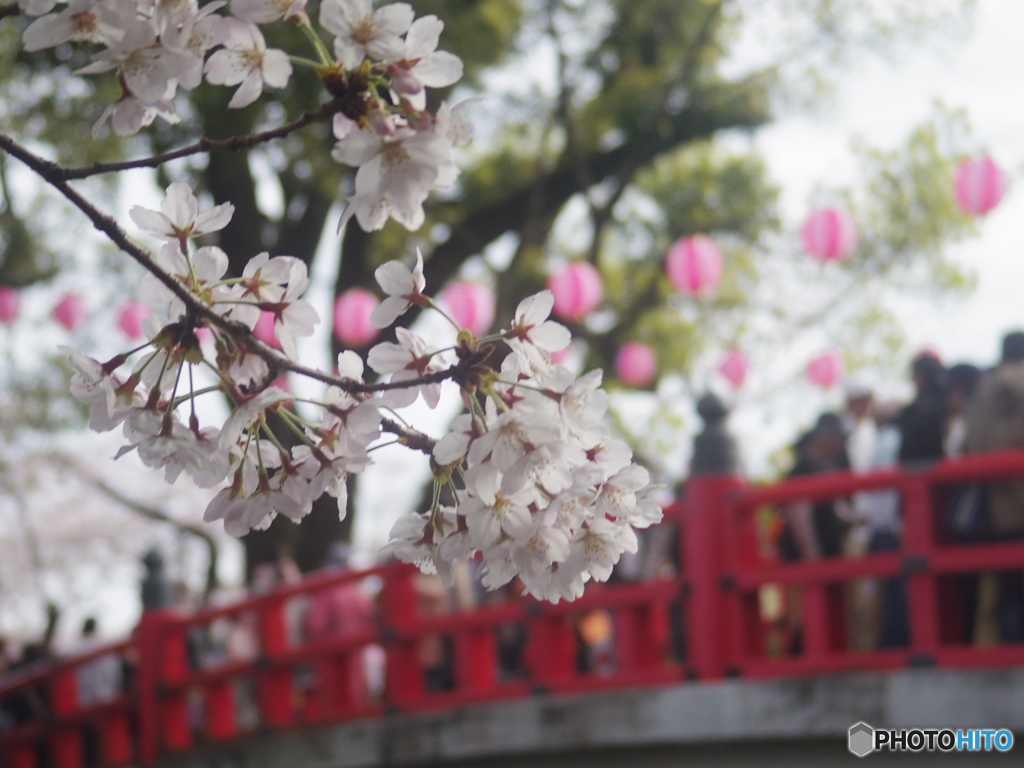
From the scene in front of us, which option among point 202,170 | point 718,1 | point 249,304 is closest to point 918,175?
point 718,1

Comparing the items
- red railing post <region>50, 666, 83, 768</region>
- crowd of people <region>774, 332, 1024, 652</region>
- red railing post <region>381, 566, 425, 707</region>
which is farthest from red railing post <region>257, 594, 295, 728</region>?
crowd of people <region>774, 332, 1024, 652</region>

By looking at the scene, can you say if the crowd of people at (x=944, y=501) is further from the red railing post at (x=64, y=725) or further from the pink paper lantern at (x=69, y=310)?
the pink paper lantern at (x=69, y=310)

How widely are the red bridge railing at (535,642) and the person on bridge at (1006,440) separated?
19cm

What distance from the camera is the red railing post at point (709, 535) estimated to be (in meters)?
5.21

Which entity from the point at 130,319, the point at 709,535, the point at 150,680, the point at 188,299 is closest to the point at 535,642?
the point at 709,535

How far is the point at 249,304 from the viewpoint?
152 centimetres

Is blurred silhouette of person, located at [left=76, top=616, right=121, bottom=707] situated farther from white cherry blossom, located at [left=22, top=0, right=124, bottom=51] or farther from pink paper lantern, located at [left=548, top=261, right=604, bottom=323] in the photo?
white cherry blossom, located at [left=22, top=0, right=124, bottom=51]

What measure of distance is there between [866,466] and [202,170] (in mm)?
8036

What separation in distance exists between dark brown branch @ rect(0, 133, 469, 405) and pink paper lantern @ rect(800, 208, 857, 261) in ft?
29.2

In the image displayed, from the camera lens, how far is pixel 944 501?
486 cm

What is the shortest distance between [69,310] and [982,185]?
8.42m

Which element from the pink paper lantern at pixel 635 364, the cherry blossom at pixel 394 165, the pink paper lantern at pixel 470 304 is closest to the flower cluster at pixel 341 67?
the cherry blossom at pixel 394 165

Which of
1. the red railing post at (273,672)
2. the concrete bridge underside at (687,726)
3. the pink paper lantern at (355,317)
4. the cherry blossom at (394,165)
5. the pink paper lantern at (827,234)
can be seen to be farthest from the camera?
the pink paper lantern at (355,317)

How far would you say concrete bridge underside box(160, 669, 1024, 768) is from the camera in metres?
4.50
